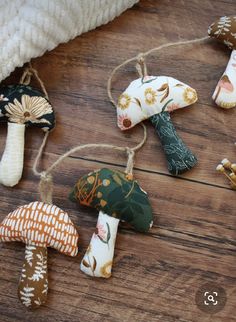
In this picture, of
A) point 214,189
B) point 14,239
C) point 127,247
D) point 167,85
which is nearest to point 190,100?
point 167,85

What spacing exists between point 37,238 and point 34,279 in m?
0.07

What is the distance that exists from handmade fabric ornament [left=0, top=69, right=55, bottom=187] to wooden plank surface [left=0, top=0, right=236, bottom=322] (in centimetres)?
3

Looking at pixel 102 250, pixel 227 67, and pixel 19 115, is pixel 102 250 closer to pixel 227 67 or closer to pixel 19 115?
pixel 19 115

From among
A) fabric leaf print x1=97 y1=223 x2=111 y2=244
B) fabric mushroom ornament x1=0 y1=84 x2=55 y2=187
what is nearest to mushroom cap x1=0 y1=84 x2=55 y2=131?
fabric mushroom ornament x1=0 y1=84 x2=55 y2=187

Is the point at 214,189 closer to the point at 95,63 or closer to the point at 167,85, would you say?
the point at 167,85

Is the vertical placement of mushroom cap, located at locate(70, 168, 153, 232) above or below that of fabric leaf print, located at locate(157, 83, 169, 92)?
below

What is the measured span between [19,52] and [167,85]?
279 mm

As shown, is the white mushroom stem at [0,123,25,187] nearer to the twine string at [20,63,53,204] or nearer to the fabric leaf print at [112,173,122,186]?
the twine string at [20,63,53,204]

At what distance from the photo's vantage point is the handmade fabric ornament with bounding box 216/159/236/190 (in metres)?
0.97

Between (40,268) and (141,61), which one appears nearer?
(40,268)

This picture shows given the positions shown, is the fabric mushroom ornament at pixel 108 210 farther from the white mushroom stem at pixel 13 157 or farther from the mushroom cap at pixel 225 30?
the mushroom cap at pixel 225 30

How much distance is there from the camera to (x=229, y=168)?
0.99 meters

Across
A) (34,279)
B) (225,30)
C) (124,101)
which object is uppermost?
(225,30)

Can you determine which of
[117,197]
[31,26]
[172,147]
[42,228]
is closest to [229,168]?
[172,147]
